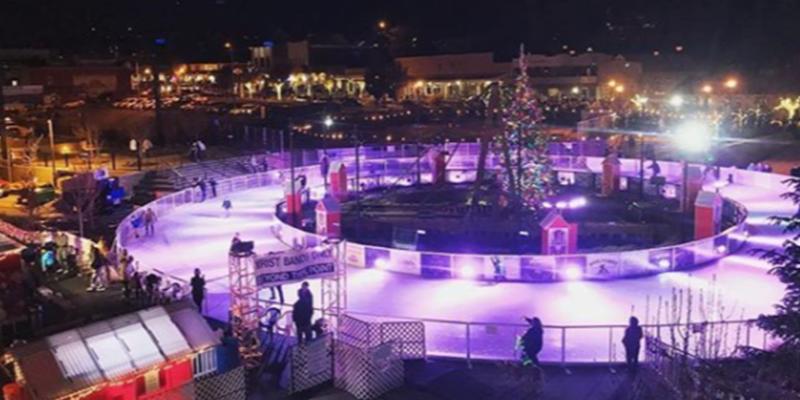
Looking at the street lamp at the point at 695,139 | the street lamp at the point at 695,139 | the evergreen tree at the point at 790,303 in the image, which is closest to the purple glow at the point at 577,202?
the street lamp at the point at 695,139

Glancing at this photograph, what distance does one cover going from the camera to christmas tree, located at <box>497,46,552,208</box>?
32375 millimetres

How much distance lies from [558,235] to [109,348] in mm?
15385

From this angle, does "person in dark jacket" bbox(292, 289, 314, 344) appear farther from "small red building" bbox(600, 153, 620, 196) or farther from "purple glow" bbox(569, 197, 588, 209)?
"small red building" bbox(600, 153, 620, 196)

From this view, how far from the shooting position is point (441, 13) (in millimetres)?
155125

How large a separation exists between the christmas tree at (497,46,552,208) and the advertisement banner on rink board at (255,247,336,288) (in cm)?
1637

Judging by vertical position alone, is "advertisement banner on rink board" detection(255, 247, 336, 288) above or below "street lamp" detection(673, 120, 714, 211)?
below

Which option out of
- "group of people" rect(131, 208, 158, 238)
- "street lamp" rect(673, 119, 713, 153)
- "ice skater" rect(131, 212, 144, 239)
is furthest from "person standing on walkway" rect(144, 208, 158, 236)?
"street lamp" rect(673, 119, 713, 153)

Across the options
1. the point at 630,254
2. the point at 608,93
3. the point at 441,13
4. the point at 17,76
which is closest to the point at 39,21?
the point at 17,76

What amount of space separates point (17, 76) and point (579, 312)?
7777 centimetres

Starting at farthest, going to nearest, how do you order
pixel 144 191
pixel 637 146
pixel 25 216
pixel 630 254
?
pixel 637 146 < pixel 144 191 < pixel 25 216 < pixel 630 254

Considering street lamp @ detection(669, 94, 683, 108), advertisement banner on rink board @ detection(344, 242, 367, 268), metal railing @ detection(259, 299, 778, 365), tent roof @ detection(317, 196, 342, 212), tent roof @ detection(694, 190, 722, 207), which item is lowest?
metal railing @ detection(259, 299, 778, 365)

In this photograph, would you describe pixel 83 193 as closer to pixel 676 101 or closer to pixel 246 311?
pixel 246 311

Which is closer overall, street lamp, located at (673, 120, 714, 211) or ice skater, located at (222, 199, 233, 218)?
ice skater, located at (222, 199, 233, 218)

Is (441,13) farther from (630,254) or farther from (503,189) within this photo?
(630,254)
